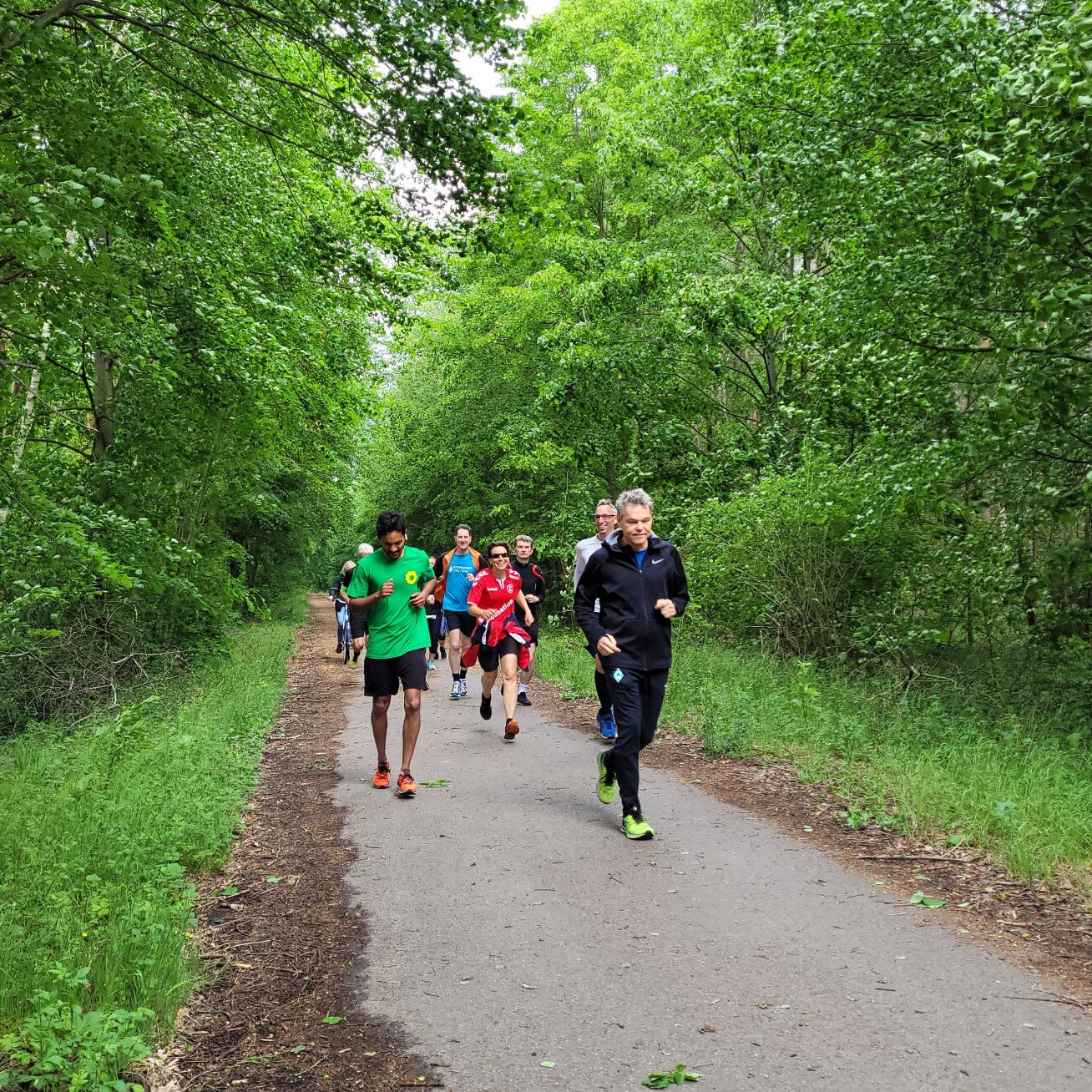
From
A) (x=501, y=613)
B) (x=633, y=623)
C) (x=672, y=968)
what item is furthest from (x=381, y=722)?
(x=672, y=968)

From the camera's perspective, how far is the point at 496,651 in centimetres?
1029

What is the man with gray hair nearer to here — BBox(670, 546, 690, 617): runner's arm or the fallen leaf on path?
BBox(670, 546, 690, 617): runner's arm

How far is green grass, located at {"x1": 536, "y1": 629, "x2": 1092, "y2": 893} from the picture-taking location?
559 cm

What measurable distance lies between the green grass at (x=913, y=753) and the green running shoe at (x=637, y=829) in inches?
61.8

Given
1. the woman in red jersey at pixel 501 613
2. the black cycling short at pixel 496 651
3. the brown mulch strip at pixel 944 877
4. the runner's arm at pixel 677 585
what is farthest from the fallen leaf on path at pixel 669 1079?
the black cycling short at pixel 496 651

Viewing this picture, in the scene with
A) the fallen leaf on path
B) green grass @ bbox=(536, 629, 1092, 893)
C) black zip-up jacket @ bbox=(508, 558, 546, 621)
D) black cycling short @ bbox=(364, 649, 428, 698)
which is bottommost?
the fallen leaf on path

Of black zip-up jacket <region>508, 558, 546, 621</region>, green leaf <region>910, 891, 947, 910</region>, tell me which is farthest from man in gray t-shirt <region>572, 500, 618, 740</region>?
green leaf <region>910, 891, 947, 910</region>

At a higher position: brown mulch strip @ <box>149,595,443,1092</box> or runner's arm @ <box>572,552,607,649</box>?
runner's arm @ <box>572,552,607,649</box>

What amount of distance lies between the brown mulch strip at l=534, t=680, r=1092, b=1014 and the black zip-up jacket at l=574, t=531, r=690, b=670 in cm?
163

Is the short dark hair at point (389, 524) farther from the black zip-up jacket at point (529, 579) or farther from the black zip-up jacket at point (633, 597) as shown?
the black zip-up jacket at point (529, 579)

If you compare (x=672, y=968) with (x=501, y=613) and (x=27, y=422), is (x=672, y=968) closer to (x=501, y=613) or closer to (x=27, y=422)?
(x=501, y=613)

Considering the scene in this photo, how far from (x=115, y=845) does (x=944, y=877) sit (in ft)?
16.2

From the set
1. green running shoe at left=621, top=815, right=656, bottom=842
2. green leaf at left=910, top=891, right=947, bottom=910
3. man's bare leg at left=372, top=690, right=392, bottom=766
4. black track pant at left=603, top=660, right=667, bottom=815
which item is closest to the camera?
green leaf at left=910, top=891, right=947, bottom=910

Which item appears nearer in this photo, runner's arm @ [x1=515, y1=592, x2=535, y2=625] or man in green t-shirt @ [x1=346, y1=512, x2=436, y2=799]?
man in green t-shirt @ [x1=346, y1=512, x2=436, y2=799]
